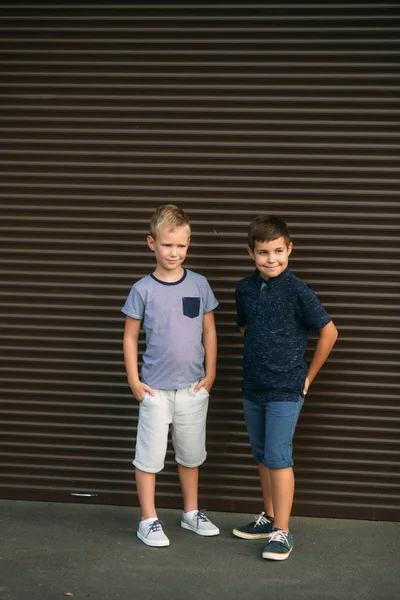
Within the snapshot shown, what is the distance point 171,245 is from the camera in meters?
4.70

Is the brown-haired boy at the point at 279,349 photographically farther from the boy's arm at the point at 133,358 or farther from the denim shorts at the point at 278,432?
the boy's arm at the point at 133,358

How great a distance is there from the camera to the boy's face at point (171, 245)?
468 cm

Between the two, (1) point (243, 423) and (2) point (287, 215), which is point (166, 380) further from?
(2) point (287, 215)

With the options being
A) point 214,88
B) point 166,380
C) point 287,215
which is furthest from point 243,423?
point 214,88

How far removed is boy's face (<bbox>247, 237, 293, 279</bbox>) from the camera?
4617mm

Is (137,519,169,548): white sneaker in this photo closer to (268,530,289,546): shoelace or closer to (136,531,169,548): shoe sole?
(136,531,169,548): shoe sole

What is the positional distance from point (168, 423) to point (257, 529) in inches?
32.7

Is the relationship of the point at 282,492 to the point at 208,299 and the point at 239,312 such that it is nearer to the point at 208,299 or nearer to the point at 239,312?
the point at 239,312

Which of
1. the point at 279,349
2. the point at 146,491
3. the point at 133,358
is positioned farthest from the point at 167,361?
the point at 146,491

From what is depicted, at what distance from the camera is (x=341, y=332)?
5.17 meters

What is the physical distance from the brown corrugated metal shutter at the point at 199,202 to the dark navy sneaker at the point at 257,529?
0.33m

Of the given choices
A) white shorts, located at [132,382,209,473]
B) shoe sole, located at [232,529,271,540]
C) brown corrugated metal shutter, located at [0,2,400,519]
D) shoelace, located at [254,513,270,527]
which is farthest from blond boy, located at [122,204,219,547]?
brown corrugated metal shutter, located at [0,2,400,519]

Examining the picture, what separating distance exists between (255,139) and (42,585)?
9.36ft

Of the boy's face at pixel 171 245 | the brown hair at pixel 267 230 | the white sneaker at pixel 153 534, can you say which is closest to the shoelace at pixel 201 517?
the white sneaker at pixel 153 534
